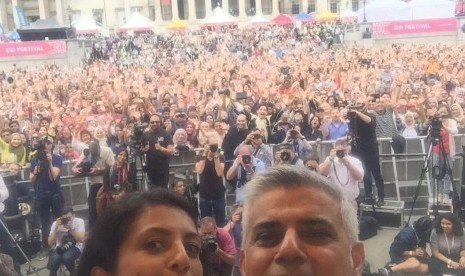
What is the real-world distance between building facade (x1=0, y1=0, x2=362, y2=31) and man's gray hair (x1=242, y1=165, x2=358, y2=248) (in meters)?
55.3

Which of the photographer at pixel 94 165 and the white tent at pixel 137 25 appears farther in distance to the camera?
the white tent at pixel 137 25

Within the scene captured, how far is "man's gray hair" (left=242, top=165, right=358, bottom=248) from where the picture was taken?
70.1 inches

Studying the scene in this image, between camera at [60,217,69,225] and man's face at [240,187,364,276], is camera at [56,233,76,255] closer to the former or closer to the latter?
camera at [60,217,69,225]

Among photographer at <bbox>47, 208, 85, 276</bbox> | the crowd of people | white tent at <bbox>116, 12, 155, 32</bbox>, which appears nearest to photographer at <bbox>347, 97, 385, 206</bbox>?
the crowd of people

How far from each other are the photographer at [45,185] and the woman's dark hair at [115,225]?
18.0ft

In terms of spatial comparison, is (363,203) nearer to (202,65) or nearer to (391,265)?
(391,265)

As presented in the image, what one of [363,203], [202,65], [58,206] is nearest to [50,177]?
[58,206]

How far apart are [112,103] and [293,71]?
7131 millimetres

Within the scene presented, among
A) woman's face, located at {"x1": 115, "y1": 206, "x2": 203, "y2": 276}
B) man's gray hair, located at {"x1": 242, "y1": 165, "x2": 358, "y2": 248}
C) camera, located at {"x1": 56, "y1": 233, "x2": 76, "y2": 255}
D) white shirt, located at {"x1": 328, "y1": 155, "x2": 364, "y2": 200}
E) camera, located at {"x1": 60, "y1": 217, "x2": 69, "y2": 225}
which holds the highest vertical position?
man's gray hair, located at {"x1": 242, "y1": 165, "x2": 358, "y2": 248}

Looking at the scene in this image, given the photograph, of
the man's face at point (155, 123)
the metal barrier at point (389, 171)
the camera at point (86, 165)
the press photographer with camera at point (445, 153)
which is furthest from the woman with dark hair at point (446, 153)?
the camera at point (86, 165)

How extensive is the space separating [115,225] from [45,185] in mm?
5678

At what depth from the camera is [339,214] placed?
5.75 ft

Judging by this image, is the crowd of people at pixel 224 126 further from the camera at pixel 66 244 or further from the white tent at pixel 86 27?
the white tent at pixel 86 27

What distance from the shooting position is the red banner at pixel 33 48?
2694 centimetres
